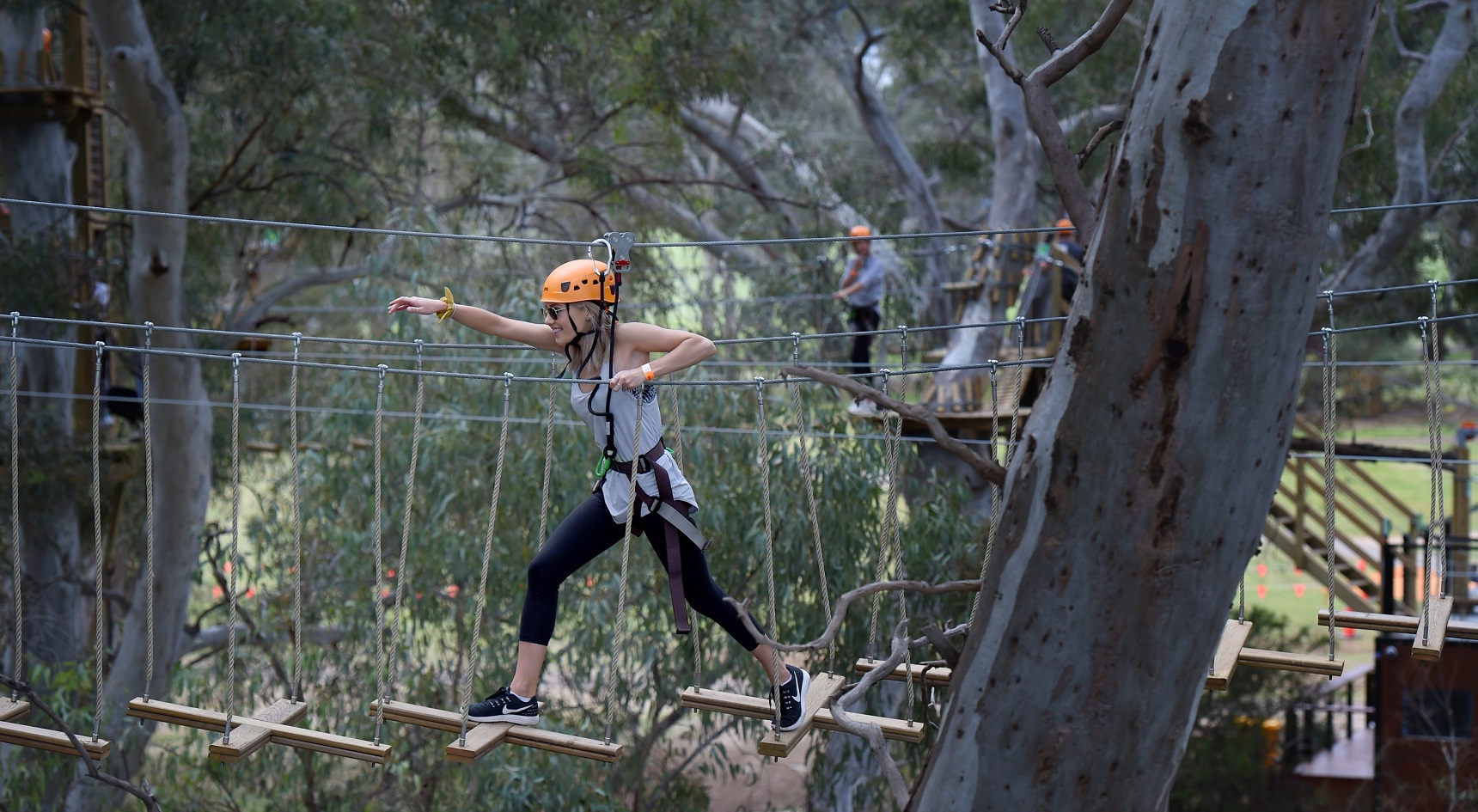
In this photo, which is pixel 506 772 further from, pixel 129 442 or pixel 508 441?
pixel 129 442

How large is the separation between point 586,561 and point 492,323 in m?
0.52

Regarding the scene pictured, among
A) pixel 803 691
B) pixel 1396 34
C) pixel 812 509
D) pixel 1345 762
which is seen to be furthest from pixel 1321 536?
pixel 803 691

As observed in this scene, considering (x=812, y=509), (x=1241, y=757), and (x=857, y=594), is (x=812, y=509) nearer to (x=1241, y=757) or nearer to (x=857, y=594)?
(x=857, y=594)

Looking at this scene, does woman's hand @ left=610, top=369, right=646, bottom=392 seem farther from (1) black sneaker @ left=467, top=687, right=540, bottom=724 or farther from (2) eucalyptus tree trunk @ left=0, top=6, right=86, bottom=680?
(2) eucalyptus tree trunk @ left=0, top=6, right=86, bottom=680

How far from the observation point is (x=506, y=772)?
532 centimetres

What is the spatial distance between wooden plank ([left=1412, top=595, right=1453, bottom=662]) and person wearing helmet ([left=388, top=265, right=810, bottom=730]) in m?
1.24

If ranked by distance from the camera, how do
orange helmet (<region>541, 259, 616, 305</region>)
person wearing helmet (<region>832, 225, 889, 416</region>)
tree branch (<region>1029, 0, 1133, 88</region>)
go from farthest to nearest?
person wearing helmet (<region>832, 225, 889, 416</region>) → orange helmet (<region>541, 259, 616, 305</region>) → tree branch (<region>1029, 0, 1133, 88</region>)

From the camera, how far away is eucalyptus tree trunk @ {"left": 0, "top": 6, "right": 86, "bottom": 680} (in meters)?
6.98

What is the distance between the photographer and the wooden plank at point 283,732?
2.59m

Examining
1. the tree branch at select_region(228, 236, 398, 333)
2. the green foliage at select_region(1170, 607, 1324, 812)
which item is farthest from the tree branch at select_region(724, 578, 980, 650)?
the green foliage at select_region(1170, 607, 1324, 812)

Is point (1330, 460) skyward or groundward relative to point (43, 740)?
skyward

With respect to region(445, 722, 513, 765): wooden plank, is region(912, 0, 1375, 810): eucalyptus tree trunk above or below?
above

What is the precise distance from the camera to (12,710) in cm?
295

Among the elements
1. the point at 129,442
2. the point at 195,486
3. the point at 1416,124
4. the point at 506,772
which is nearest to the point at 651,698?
the point at 506,772
